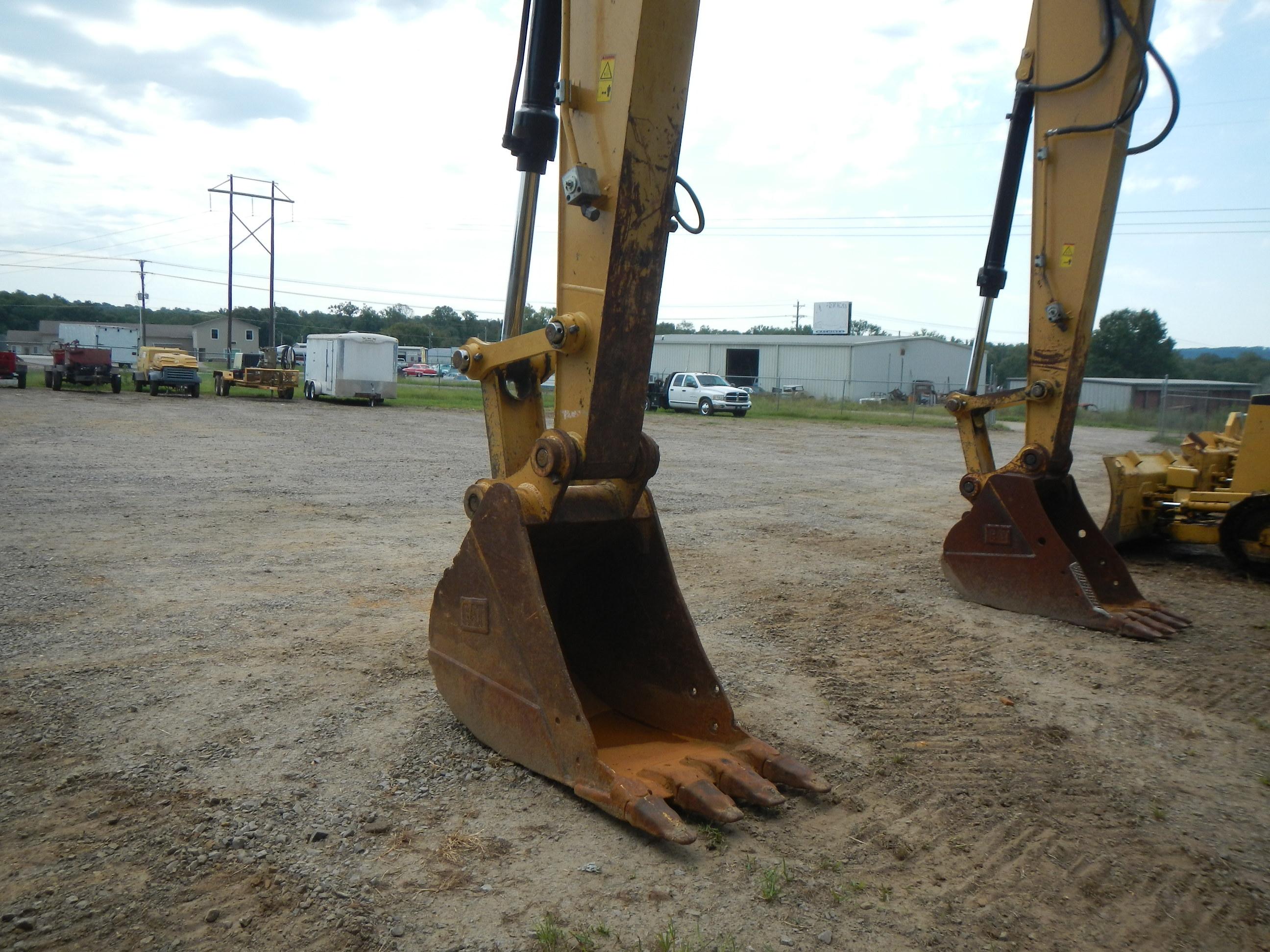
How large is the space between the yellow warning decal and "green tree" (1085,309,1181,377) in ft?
281

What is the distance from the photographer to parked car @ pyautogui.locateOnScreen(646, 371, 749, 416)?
35.8 metres

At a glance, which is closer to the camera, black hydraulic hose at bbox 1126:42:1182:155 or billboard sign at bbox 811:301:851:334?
black hydraulic hose at bbox 1126:42:1182:155

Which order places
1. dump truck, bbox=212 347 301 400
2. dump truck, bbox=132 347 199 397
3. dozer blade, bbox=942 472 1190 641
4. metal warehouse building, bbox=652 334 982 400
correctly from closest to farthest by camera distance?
dozer blade, bbox=942 472 1190 641 → dump truck, bbox=132 347 199 397 → dump truck, bbox=212 347 301 400 → metal warehouse building, bbox=652 334 982 400

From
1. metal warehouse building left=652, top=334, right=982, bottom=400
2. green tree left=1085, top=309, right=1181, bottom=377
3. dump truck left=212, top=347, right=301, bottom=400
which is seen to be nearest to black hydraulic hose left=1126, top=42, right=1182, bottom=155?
dump truck left=212, top=347, right=301, bottom=400

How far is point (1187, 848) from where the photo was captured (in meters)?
3.48

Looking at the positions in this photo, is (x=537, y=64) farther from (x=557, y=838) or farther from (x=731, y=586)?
(x=731, y=586)

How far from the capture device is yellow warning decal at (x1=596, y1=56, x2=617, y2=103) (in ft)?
12.5

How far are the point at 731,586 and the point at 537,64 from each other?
423 centimetres

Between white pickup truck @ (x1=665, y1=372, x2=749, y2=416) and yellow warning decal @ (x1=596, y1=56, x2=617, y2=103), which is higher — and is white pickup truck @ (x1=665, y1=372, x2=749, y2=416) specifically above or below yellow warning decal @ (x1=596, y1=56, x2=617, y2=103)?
below

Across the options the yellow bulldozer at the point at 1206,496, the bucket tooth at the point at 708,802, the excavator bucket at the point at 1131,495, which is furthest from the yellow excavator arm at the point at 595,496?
the excavator bucket at the point at 1131,495

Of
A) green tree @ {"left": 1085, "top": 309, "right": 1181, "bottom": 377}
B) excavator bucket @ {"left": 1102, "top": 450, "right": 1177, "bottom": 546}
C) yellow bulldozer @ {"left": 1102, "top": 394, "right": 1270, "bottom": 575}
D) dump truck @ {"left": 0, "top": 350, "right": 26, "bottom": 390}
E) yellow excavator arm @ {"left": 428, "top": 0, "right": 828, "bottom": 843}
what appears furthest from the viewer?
green tree @ {"left": 1085, "top": 309, "right": 1181, "bottom": 377}

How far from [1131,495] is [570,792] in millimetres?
7318

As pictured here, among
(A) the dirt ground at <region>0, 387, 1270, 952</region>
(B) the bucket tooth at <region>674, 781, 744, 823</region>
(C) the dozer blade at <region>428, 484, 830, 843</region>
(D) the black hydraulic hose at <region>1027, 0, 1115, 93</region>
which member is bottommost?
(A) the dirt ground at <region>0, 387, 1270, 952</region>

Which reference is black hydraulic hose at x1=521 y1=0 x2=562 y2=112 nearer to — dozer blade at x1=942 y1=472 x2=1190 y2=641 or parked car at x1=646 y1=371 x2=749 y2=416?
dozer blade at x1=942 y1=472 x2=1190 y2=641
